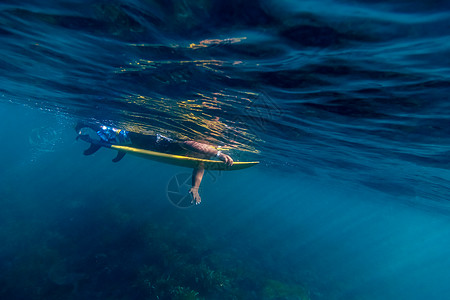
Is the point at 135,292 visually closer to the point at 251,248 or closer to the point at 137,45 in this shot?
the point at 137,45

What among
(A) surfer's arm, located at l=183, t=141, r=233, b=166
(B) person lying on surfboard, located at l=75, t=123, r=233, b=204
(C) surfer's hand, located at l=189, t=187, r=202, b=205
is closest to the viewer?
(C) surfer's hand, located at l=189, t=187, r=202, b=205

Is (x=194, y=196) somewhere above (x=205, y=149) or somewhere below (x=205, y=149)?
below

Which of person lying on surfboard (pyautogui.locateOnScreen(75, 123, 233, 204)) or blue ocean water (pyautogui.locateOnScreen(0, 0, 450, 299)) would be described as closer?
blue ocean water (pyautogui.locateOnScreen(0, 0, 450, 299))

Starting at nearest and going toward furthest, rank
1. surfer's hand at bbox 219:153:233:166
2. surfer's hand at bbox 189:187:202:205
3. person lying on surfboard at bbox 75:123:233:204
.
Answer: surfer's hand at bbox 189:187:202:205, person lying on surfboard at bbox 75:123:233:204, surfer's hand at bbox 219:153:233:166

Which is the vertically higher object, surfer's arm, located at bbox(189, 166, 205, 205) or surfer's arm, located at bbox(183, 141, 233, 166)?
surfer's arm, located at bbox(183, 141, 233, 166)

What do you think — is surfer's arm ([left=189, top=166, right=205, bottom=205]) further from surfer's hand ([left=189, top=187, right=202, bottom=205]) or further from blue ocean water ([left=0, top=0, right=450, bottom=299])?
blue ocean water ([left=0, top=0, right=450, bottom=299])

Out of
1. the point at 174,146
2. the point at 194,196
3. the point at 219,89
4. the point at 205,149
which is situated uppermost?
the point at 219,89

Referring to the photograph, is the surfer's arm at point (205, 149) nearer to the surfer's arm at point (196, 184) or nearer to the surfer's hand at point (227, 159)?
the surfer's hand at point (227, 159)

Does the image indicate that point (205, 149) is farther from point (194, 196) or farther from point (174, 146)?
point (194, 196)

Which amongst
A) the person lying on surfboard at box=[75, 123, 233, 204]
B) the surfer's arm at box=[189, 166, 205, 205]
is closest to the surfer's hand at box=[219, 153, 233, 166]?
the person lying on surfboard at box=[75, 123, 233, 204]

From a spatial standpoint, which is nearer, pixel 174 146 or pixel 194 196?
pixel 194 196

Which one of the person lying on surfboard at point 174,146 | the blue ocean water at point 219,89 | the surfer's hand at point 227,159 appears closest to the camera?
the blue ocean water at point 219,89

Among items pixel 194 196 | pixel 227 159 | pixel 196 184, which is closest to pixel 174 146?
pixel 227 159

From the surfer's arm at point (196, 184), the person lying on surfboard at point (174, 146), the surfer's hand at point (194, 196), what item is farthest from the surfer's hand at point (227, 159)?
the surfer's hand at point (194, 196)
